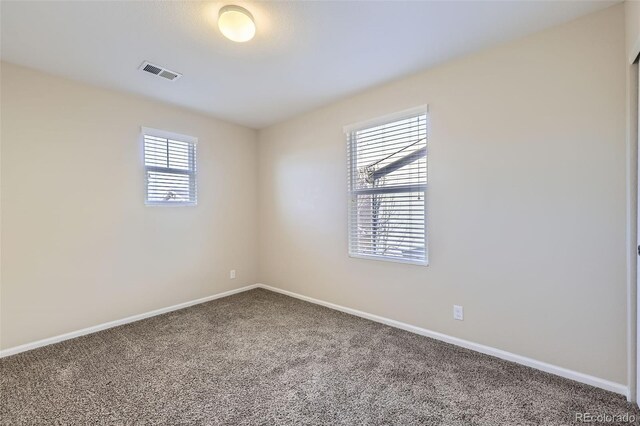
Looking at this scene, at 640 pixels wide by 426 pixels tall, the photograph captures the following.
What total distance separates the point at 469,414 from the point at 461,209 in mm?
1494

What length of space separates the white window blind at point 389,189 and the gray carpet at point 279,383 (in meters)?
0.86

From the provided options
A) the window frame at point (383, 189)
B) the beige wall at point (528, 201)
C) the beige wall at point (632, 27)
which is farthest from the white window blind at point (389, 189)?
the beige wall at point (632, 27)

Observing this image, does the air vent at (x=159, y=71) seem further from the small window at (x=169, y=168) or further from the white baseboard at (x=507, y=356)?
the white baseboard at (x=507, y=356)

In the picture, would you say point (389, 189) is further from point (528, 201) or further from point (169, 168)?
point (169, 168)

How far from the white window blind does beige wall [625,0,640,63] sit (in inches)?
51.7

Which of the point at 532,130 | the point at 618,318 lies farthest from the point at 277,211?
the point at 618,318

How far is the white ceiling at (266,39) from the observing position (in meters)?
1.85

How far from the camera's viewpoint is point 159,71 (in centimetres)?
261

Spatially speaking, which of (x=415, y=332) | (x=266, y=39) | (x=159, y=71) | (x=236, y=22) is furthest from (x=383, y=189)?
(x=159, y=71)

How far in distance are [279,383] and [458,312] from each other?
1.61 m

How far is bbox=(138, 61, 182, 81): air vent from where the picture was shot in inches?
98.5

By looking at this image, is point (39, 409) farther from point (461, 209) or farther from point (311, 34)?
point (461, 209)

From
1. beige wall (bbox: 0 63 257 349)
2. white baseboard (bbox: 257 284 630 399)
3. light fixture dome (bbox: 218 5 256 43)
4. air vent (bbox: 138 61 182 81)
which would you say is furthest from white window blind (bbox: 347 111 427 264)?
beige wall (bbox: 0 63 257 349)

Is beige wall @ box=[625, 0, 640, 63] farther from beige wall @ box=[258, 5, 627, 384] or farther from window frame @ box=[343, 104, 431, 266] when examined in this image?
window frame @ box=[343, 104, 431, 266]
